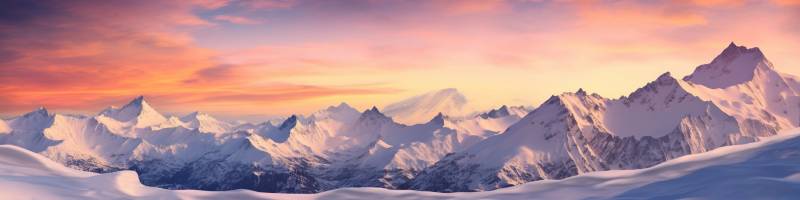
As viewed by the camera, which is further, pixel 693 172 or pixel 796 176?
pixel 693 172

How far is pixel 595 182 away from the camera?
19.9m

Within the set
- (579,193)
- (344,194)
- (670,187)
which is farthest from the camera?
(344,194)

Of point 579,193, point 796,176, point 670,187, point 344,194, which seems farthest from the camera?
point 344,194

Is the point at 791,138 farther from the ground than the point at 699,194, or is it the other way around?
the point at 791,138

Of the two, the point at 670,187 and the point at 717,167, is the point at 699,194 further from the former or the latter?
the point at 717,167

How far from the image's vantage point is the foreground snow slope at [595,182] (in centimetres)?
1697

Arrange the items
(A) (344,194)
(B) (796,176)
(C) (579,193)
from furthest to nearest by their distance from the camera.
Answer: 1. (A) (344,194)
2. (C) (579,193)
3. (B) (796,176)

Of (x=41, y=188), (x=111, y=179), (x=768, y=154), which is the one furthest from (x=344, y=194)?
(x=768, y=154)

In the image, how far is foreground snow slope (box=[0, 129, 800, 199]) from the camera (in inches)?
668

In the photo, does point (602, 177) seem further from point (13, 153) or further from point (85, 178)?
point (13, 153)

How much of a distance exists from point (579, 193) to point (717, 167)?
3.44 metres

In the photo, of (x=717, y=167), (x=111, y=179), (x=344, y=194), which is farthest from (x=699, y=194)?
(x=111, y=179)

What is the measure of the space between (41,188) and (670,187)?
15273 millimetres

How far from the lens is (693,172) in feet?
62.4
